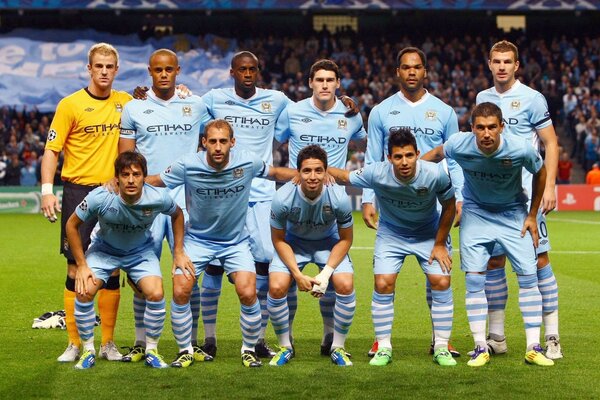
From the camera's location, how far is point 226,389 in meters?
6.64

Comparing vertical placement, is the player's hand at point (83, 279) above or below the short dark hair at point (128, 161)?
below

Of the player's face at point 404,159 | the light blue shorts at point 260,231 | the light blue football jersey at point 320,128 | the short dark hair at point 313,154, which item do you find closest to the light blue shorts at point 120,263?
the light blue shorts at point 260,231

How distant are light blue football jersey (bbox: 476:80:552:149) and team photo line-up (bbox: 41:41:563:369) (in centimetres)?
1

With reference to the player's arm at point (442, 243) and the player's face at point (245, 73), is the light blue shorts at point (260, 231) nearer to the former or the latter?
the player's face at point (245, 73)

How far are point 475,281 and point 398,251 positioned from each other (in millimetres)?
621

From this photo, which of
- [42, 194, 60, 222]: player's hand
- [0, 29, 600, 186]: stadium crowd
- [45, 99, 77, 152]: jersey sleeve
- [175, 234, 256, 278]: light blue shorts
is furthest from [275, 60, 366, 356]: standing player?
[0, 29, 600, 186]: stadium crowd

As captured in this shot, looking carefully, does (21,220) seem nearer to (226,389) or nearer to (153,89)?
(153,89)

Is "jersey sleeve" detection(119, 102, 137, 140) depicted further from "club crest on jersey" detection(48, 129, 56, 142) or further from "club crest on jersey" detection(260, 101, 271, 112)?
"club crest on jersey" detection(260, 101, 271, 112)

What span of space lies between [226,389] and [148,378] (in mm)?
677

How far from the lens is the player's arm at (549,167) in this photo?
7789 millimetres

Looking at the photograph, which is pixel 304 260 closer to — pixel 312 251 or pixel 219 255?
pixel 312 251

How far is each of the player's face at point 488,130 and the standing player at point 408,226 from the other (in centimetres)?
40

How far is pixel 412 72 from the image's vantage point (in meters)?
8.02

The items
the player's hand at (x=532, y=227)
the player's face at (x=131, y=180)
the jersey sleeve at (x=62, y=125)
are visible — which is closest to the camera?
the player's face at (x=131, y=180)
